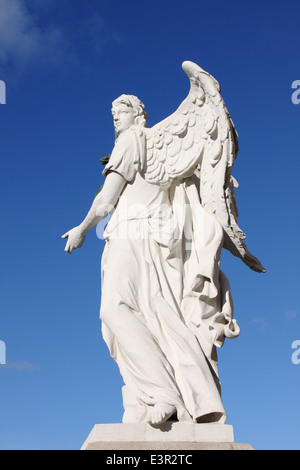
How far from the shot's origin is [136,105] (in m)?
7.88

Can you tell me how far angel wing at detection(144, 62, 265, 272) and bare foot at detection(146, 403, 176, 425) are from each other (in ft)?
6.85

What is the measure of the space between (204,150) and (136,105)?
1.18 metres

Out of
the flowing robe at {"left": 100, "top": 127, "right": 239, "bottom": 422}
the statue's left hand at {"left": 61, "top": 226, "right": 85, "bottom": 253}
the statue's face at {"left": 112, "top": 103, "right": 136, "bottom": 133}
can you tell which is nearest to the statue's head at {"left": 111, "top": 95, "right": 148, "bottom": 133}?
the statue's face at {"left": 112, "top": 103, "right": 136, "bottom": 133}

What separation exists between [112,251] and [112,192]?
732mm

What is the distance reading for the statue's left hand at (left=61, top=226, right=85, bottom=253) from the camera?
A: 7453 mm

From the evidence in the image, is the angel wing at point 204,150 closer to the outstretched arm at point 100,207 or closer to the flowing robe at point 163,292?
the flowing robe at point 163,292

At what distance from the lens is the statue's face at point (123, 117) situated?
7797mm

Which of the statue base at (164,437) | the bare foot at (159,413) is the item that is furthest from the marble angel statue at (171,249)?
the statue base at (164,437)

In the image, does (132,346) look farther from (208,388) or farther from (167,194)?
(167,194)

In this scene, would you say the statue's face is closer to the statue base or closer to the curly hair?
the curly hair

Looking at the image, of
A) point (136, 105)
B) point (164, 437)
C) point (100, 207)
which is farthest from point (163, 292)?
point (136, 105)

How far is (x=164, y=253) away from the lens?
7137mm

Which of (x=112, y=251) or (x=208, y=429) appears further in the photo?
(x=112, y=251)
